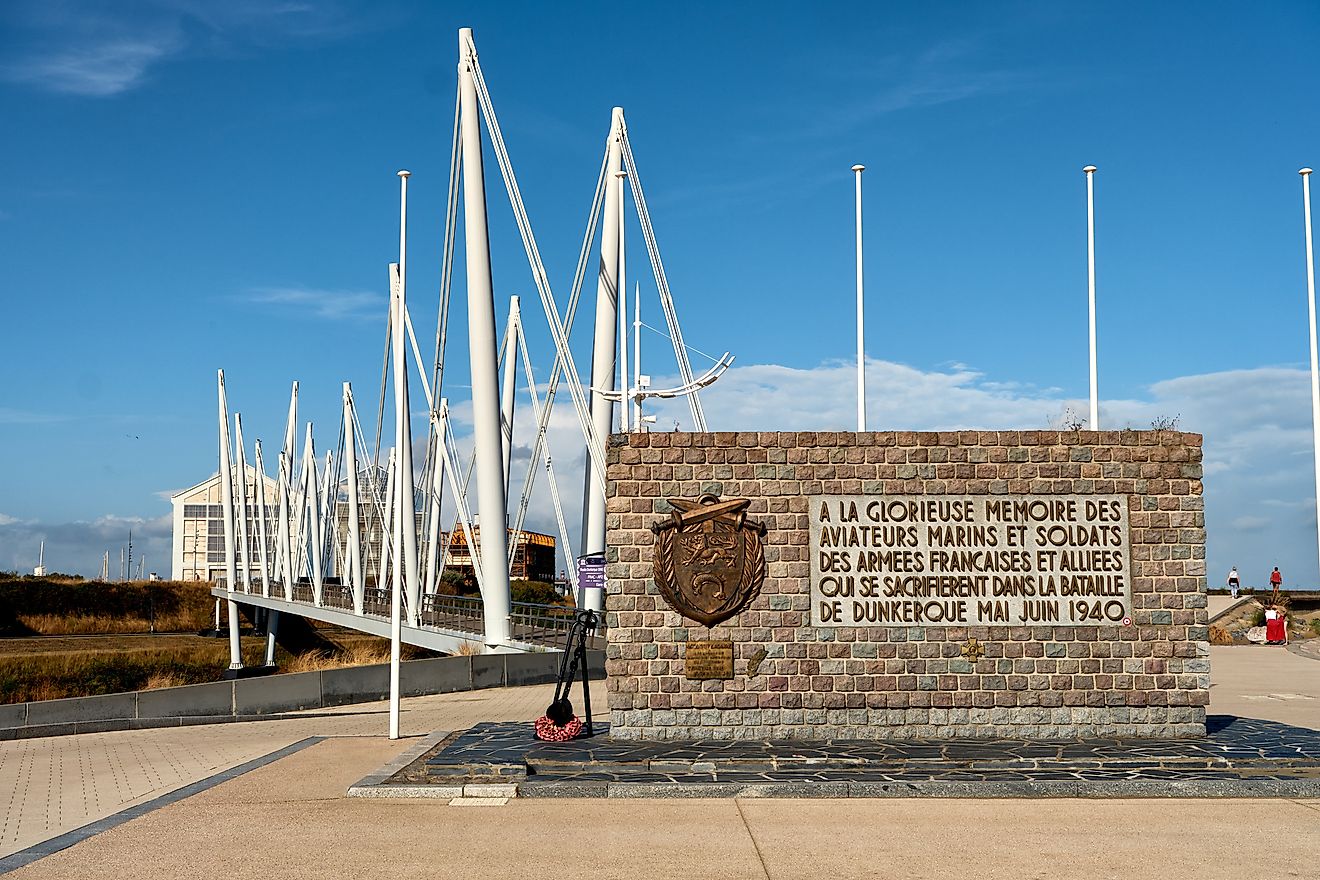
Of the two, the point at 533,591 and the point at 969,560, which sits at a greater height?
the point at 969,560

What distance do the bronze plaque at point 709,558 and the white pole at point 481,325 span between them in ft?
41.5

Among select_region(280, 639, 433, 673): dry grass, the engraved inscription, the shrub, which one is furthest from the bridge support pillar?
the engraved inscription

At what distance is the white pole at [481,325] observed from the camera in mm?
25875

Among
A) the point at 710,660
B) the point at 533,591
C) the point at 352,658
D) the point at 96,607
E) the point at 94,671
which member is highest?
the point at 710,660

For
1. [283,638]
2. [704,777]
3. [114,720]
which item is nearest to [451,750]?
[704,777]

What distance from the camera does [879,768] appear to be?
1244cm

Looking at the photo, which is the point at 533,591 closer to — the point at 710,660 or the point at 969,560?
the point at 710,660

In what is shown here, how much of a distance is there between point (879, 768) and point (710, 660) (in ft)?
7.72

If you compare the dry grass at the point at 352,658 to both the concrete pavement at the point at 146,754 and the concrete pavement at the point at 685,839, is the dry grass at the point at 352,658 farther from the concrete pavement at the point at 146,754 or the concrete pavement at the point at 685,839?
the concrete pavement at the point at 685,839

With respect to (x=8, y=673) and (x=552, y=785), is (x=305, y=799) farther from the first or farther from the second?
(x=8, y=673)

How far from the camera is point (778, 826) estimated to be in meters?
10.3

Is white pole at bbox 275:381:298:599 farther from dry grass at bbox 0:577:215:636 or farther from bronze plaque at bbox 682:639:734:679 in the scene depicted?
bronze plaque at bbox 682:639:734:679

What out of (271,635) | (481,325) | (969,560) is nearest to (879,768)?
(969,560)

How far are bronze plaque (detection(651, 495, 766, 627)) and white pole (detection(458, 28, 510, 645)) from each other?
41.5ft
